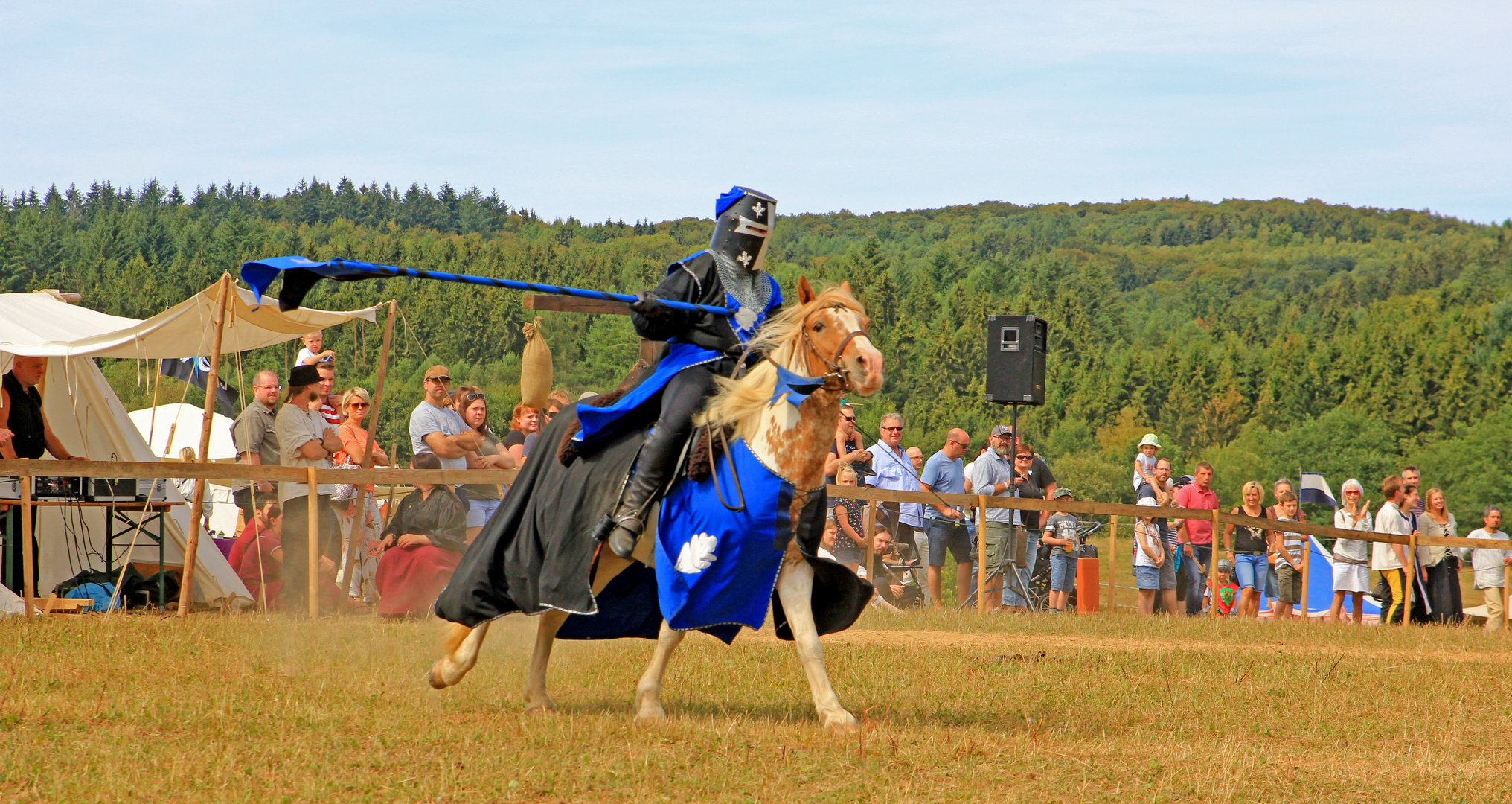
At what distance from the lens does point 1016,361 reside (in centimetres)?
1525

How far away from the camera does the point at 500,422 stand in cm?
5975

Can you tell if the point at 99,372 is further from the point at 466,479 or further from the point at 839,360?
the point at 839,360

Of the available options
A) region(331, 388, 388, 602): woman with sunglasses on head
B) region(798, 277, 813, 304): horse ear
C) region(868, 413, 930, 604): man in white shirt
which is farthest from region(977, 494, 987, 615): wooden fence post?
region(798, 277, 813, 304): horse ear

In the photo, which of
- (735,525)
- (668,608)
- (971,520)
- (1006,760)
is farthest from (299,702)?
(971,520)

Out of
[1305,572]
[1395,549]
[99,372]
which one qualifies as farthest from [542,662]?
[1395,549]

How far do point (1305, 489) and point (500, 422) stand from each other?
3907 centimetres

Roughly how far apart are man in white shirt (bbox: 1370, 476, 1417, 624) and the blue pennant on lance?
1065cm

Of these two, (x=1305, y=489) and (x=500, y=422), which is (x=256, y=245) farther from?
(x=1305, y=489)

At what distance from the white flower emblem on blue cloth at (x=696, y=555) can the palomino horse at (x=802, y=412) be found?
0.31 m

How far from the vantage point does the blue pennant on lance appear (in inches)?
236

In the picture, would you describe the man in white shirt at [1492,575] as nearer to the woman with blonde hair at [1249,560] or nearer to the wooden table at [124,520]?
the woman with blonde hair at [1249,560]

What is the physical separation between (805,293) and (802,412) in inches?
21.0

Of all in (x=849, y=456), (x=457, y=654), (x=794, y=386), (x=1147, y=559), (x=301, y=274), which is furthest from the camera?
(x=1147, y=559)

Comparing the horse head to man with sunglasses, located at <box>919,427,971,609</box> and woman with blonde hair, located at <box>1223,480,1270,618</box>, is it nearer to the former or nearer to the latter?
man with sunglasses, located at <box>919,427,971,609</box>
